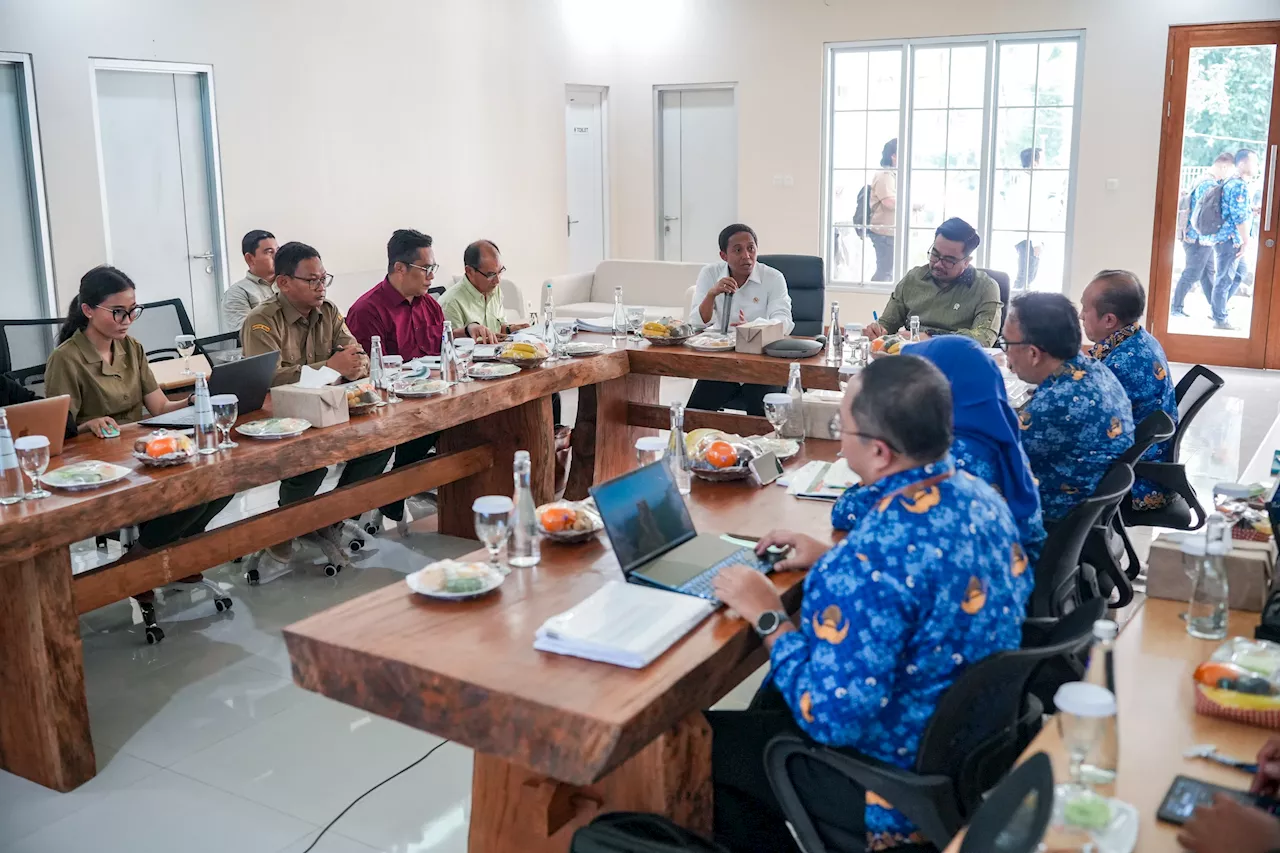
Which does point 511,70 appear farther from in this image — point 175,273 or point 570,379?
point 570,379

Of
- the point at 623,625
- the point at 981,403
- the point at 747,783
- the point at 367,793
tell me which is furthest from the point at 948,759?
the point at 367,793

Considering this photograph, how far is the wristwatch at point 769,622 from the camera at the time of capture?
80.7 inches

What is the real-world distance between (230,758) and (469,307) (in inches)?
105

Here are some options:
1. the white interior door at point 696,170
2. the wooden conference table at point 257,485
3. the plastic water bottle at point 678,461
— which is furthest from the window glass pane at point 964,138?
the plastic water bottle at point 678,461

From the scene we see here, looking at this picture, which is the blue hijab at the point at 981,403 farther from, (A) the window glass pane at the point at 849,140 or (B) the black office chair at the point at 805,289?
(A) the window glass pane at the point at 849,140

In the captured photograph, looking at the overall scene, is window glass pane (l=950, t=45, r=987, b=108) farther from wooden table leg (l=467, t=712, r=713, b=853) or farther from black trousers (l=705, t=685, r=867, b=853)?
wooden table leg (l=467, t=712, r=713, b=853)

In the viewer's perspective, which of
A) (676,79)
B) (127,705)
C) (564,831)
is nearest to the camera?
(564,831)

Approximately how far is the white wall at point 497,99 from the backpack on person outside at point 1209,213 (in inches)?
13.0

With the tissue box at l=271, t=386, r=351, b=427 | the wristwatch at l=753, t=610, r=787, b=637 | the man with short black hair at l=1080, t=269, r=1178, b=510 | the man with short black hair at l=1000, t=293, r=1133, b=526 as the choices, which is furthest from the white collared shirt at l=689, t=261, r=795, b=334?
the wristwatch at l=753, t=610, r=787, b=637

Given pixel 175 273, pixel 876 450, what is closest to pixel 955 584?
pixel 876 450

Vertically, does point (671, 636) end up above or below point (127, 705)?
above

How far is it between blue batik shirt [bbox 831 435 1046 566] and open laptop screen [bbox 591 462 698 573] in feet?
1.18

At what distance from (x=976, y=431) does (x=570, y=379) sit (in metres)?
2.35

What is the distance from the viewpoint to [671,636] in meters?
2.04
